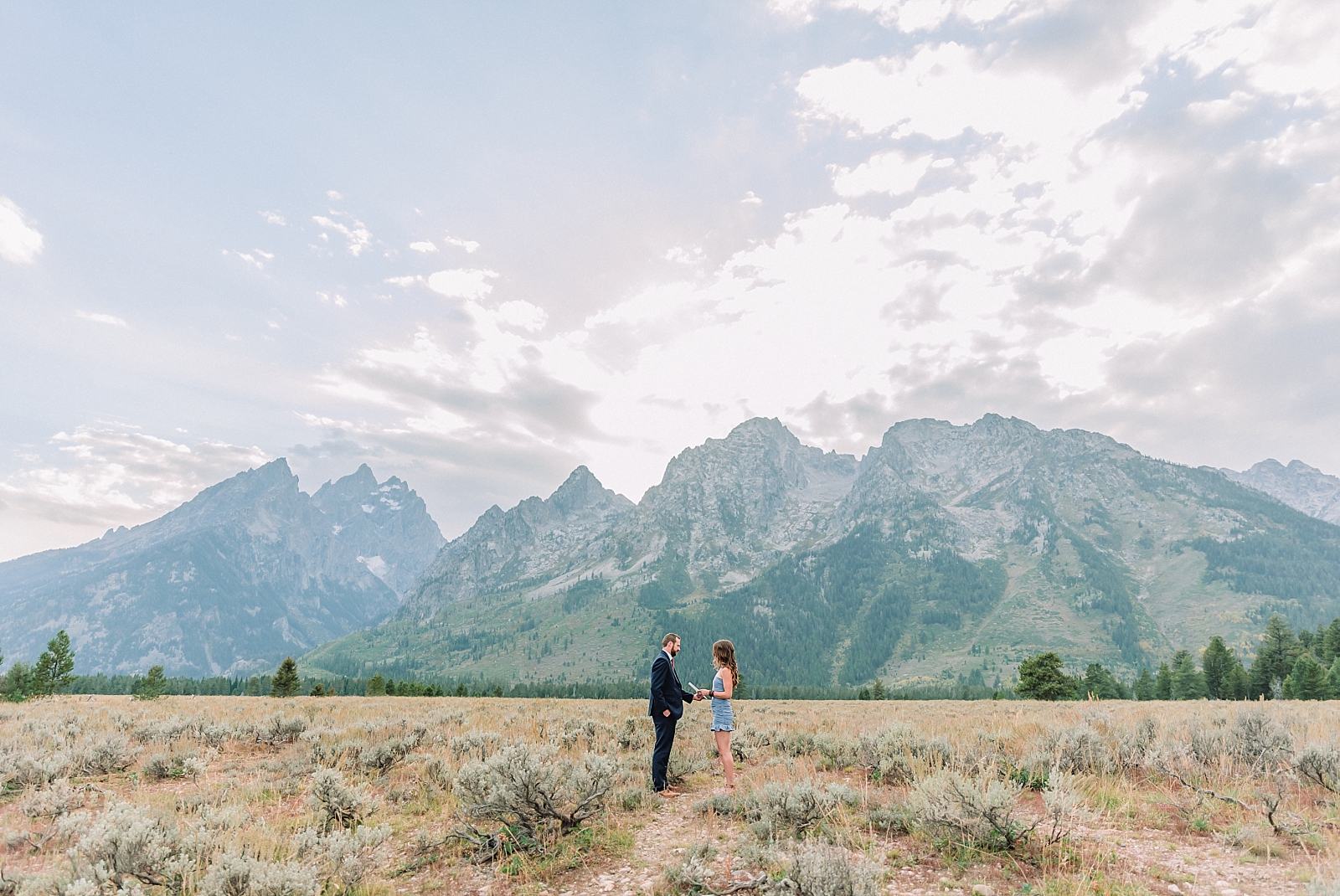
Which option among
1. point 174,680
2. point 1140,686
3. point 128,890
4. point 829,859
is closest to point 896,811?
point 829,859

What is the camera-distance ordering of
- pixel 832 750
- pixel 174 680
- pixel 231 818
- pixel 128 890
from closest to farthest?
pixel 128 890 → pixel 231 818 → pixel 832 750 → pixel 174 680

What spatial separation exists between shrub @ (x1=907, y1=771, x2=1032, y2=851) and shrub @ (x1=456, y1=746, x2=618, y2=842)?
4757 millimetres

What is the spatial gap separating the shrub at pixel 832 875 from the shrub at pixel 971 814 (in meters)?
2.45

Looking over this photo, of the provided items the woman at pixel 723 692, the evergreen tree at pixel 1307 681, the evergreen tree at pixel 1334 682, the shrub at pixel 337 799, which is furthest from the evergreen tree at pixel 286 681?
the evergreen tree at pixel 1334 682

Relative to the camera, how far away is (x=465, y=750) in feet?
40.9

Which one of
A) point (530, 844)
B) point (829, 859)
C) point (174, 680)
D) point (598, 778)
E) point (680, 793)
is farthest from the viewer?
Answer: point (174, 680)

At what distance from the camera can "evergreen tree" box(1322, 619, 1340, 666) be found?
2354 inches

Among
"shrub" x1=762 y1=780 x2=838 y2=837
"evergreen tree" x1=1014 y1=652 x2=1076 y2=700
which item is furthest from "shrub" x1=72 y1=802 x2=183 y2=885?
"evergreen tree" x1=1014 y1=652 x2=1076 y2=700

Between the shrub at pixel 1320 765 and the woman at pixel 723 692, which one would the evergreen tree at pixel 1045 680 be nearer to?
the shrub at pixel 1320 765

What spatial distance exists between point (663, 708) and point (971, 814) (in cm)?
573

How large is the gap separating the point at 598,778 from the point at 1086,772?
8673mm

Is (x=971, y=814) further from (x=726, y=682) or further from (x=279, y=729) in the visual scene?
(x=279, y=729)

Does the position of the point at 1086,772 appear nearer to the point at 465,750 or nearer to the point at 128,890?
the point at 465,750

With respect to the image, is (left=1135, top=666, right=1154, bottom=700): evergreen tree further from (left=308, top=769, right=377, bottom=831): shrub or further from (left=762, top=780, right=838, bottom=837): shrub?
(left=308, top=769, right=377, bottom=831): shrub
